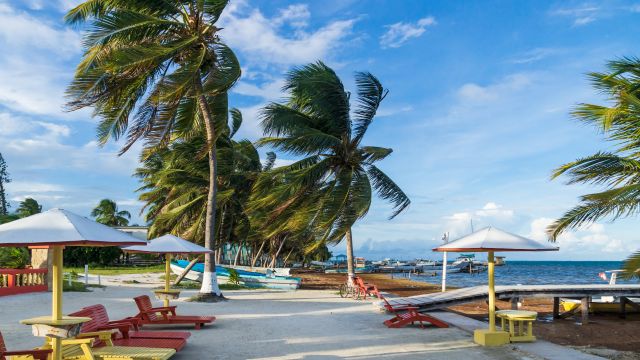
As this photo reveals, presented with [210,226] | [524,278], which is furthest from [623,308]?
[524,278]

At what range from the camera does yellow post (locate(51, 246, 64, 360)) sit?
6.55m

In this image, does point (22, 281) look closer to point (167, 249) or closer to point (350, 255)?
point (167, 249)

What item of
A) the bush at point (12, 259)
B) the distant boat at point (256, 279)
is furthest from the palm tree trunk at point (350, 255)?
the bush at point (12, 259)

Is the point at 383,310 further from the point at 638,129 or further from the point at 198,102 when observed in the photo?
the point at 198,102

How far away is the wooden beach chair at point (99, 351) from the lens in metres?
6.84

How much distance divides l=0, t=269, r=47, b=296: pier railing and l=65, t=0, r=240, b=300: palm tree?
6.06 m

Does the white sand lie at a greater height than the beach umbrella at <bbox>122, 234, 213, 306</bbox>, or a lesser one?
lesser

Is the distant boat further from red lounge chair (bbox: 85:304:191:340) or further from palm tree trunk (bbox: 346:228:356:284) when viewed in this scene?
red lounge chair (bbox: 85:304:191:340)

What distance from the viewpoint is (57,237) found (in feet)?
20.6

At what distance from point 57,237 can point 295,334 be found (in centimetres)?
577

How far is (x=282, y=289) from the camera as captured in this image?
82.6 ft

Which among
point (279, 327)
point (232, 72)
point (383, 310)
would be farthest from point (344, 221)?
point (279, 327)

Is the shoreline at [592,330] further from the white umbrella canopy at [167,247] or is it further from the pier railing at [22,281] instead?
the pier railing at [22,281]

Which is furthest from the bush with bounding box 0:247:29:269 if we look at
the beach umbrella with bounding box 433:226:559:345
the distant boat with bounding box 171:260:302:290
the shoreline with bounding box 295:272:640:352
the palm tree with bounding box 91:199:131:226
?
the palm tree with bounding box 91:199:131:226
